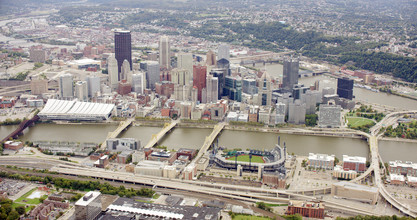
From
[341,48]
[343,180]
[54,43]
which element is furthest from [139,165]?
[54,43]

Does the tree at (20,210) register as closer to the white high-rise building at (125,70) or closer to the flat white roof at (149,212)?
the flat white roof at (149,212)

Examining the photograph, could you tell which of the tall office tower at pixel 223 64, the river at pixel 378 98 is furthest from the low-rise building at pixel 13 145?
the river at pixel 378 98

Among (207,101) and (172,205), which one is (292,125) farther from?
(172,205)

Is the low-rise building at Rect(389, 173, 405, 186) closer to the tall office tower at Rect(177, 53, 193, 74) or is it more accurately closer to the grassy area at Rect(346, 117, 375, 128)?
the grassy area at Rect(346, 117, 375, 128)

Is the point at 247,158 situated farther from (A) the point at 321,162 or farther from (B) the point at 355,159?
(B) the point at 355,159

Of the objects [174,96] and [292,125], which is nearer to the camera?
[292,125]

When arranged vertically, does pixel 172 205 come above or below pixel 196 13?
below
